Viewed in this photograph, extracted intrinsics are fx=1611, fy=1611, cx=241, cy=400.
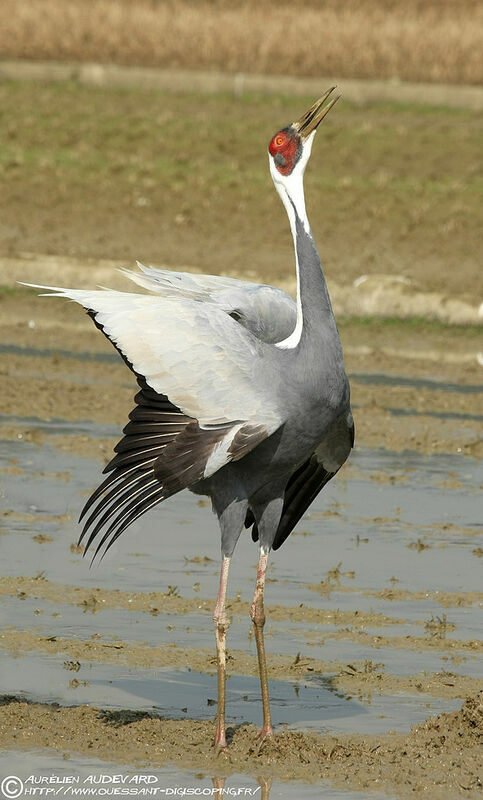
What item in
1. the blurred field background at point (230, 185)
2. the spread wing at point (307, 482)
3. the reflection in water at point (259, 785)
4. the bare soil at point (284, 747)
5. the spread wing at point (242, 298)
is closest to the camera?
the reflection in water at point (259, 785)

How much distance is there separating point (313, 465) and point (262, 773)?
1.43 meters

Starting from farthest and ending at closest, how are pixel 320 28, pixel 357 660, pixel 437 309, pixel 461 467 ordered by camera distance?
pixel 320 28 → pixel 437 309 → pixel 461 467 → pixel 357 660

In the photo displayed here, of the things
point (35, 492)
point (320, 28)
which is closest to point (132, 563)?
point (35, 492)

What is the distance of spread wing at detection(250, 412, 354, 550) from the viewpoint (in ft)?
20.9

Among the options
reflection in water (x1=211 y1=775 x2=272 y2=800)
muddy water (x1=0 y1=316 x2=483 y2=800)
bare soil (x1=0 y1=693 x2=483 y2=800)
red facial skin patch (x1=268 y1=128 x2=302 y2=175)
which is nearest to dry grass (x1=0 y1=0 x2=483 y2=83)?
muddy water (x1=0 y1=316 x2=483 y2=800)

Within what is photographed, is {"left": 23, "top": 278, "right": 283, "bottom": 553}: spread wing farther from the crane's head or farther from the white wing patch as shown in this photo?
the crane's head

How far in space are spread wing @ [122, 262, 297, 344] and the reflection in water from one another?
168 cm

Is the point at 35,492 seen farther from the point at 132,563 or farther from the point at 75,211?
the point at 75,211

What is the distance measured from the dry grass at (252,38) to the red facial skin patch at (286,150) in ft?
68.0

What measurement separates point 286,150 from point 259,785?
2.33 metres

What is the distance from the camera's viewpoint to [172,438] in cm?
574

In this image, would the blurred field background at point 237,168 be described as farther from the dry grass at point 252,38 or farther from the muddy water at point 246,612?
the muddy water at point 246,612

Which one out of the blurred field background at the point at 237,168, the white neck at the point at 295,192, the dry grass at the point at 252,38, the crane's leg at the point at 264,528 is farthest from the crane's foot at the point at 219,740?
the dry grass at the point at 252,38

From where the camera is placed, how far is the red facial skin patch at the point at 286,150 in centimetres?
604
